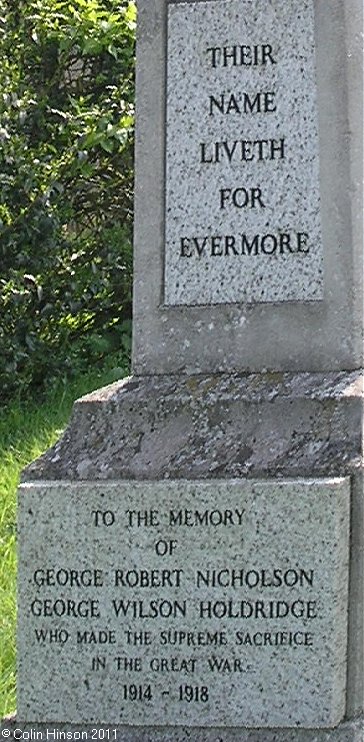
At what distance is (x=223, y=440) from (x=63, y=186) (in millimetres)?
3475

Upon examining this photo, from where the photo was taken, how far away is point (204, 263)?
432 cm

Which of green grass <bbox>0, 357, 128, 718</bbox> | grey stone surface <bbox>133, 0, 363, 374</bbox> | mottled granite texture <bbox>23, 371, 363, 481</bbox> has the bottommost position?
green grass <bbox>0, 357, 128, 718</bbox>

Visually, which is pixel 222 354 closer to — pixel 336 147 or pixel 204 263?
pixel 204 263

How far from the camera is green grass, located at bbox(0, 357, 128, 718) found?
16.1 ft

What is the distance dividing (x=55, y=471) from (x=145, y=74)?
1.06 m

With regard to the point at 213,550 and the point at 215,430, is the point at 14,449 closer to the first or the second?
the point at 215,430

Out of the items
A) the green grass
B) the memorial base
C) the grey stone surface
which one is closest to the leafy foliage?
the green grass

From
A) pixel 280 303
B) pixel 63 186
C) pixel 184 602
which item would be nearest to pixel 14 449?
pixel 63 186

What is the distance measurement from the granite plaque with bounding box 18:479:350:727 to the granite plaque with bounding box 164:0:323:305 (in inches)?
23.1

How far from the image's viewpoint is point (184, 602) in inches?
158

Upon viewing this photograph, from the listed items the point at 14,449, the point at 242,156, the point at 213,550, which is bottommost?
the point at 14,449

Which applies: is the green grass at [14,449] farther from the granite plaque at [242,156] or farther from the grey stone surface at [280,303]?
the granite plaque at [242,156]

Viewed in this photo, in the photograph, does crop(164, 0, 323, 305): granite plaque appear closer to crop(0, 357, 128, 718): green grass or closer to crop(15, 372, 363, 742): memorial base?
crop(15, 372, 363, 742): memorial base

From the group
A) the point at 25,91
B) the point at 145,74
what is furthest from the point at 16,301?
the point at 145,74
